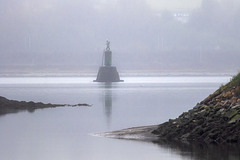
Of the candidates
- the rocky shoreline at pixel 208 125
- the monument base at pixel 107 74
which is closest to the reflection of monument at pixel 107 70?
the monument base at pixel 107 74

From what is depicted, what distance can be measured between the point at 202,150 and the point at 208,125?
269cm

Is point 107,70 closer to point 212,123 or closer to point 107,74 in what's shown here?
point 107,74

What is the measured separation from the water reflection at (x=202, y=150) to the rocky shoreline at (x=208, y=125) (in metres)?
0.80

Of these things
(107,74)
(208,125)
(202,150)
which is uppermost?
(107,74)

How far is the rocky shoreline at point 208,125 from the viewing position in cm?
2448

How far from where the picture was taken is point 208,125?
991 inches

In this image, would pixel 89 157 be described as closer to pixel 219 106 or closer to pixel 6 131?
pixel 219 106

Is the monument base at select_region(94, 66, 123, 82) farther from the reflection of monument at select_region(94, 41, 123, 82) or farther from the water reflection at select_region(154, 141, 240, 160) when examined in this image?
the water reflection at select_region(154, 141, 240, 160)

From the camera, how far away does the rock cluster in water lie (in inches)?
961

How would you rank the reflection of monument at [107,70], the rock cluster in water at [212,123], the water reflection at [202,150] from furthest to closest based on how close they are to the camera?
1. the reflection of monument at [107,70]
2. the rock cluster in water at [212,123]
3. the water reflection at [202,150]

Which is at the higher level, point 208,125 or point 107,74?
point 107,74

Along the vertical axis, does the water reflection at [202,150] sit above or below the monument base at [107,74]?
below

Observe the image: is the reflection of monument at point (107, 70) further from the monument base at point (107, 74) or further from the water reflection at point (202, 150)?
the water reflection at point (202, 150)

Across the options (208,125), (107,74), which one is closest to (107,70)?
(107,74)
